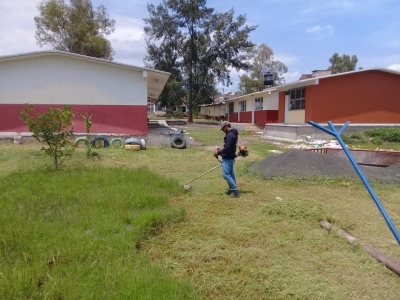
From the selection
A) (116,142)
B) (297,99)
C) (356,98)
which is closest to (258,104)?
(297,99)

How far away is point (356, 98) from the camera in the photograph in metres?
21.7

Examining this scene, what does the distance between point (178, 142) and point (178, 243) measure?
11.5m

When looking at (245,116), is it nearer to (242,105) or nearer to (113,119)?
(242,105)

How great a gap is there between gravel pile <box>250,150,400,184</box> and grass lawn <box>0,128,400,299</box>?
1.39 meters

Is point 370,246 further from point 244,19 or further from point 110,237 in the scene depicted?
point 244,19

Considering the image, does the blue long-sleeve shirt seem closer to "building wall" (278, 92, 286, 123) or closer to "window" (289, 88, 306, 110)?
"window" (289, 88, 306, 110)

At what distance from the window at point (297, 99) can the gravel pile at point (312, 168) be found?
13840 mm

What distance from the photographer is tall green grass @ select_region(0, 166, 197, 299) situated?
3.10 m

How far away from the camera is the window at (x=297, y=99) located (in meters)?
22.9

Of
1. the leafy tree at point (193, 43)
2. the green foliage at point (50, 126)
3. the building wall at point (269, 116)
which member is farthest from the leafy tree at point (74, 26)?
the green foliage at point (50, 126)

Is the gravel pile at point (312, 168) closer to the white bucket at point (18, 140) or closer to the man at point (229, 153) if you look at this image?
the man at point (229, 153)

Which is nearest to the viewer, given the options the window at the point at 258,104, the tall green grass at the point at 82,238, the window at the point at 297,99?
the tall green grass at the point at 82,238

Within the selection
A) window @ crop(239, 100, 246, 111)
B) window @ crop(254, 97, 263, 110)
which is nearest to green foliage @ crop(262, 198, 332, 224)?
window @ crop(254, 97, 263, 110)

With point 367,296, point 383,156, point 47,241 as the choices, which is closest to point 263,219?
point 367,296
